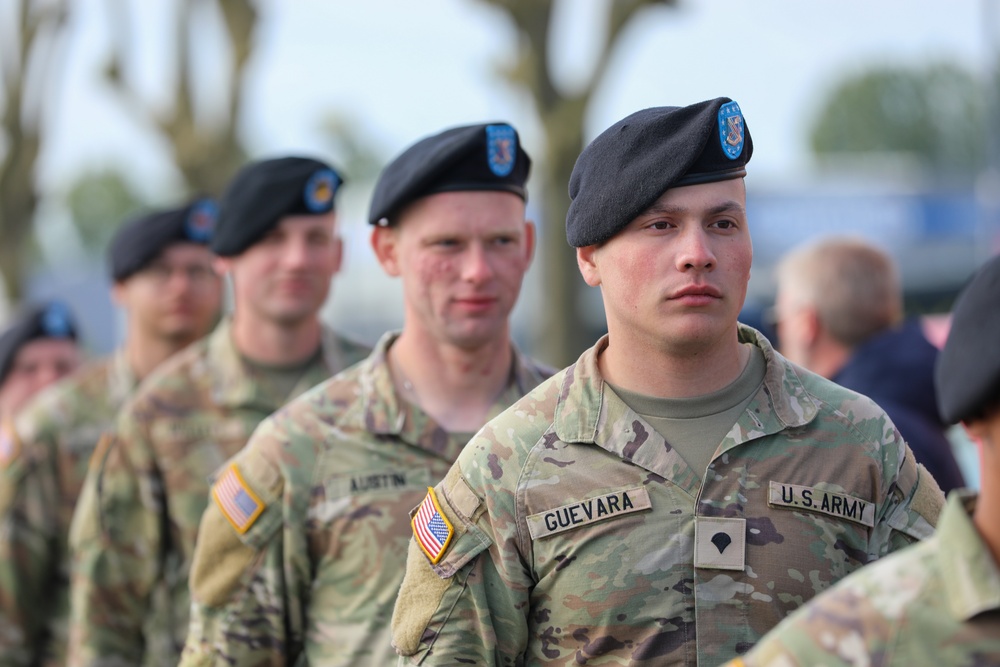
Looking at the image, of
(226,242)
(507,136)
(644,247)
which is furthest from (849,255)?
(644,247)

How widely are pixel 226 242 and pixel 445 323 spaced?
142 centimetres

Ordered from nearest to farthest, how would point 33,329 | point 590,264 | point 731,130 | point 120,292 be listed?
point 731,130 → point 590,264 → point 120,292 → point 33,329

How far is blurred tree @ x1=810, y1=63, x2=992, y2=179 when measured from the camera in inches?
2758

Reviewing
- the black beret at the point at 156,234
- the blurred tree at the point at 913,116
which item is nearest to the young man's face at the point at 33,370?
the black beret at the point at 156,234

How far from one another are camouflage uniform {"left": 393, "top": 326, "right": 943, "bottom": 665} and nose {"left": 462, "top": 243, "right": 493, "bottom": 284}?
99 cm

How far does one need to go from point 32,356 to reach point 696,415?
5276mm

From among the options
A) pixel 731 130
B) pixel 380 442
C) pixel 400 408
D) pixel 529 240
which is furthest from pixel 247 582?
pixel 731 130

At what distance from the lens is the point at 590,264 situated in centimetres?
294

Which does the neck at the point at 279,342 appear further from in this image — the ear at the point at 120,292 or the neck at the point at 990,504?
the neck at the point at 990,504

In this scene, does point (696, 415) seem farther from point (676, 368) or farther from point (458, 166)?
point (458, 166)

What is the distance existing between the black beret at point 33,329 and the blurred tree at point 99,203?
242 feet

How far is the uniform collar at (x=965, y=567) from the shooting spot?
1984 millimetres

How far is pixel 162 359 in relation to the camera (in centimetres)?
615

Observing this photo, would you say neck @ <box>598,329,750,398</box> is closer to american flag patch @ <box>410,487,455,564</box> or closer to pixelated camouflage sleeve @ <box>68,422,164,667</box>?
american flag patch @ <box>410,487,455,564</box>
